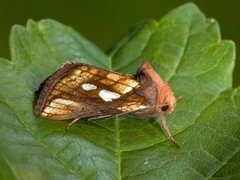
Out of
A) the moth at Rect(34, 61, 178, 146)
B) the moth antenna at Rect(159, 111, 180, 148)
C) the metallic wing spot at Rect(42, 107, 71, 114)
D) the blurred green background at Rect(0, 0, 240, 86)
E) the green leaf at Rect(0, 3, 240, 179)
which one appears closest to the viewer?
the green leaf at Rect(0, 3, 240, 179)

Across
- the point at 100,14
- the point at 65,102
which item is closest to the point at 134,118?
the point at 65,102

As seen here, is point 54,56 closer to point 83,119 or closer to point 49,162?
point 83,119

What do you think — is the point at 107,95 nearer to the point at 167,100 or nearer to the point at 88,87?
the point at 88,87

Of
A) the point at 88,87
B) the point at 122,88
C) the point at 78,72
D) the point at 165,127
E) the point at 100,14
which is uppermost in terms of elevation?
the point at 78,72

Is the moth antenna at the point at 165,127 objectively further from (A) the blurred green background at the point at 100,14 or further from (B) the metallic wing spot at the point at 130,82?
(A) the blurred green background at the point at 100,14

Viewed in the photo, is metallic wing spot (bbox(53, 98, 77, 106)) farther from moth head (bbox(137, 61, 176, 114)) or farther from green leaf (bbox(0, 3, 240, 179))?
moth head (bbox(137, 61, 176, 114))

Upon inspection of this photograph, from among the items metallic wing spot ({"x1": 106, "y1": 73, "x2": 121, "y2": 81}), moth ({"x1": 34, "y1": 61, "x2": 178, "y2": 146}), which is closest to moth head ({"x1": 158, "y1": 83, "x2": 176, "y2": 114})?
moth ({"x1": 34, "y1": 61, "x2": 178, "y2": 146})
